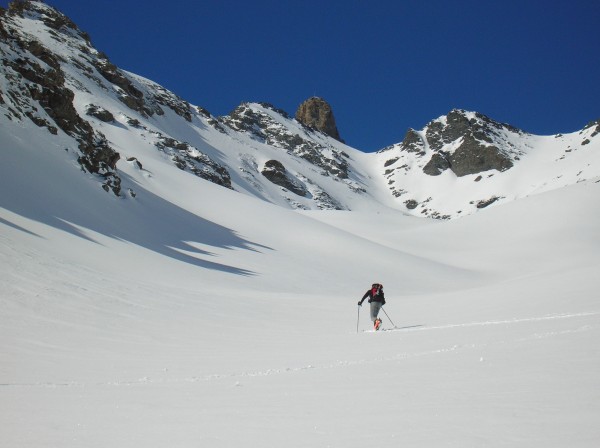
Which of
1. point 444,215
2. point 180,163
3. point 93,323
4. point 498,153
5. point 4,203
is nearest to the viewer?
point 93,323

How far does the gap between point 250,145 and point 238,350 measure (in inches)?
4834

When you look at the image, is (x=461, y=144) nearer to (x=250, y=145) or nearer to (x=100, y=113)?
(x=250, y=145)

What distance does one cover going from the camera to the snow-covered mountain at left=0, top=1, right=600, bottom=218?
38000 mm

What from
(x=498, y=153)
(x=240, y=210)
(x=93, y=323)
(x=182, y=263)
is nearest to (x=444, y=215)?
(x=498, y=153)

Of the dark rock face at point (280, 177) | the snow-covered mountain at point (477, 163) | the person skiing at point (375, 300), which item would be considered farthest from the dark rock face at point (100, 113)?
the snow-covered mountain at point (477, 163)

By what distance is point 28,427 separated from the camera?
13.8ft

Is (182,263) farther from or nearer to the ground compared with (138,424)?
farther from the ground

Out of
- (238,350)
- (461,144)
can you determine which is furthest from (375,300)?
(461,144)

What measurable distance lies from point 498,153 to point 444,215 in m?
36.8

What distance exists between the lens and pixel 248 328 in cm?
1238

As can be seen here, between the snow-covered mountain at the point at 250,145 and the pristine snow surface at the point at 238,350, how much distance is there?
945 centimetres

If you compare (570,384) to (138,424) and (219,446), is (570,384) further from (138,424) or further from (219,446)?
(138,424)

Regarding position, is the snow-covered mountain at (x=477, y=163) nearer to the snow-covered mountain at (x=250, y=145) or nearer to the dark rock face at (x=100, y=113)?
the snow-covered mountain at (x=250, y=145)

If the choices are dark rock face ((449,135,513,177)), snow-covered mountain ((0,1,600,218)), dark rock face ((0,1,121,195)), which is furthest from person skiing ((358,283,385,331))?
dark rock face ((449,135,513,177))
